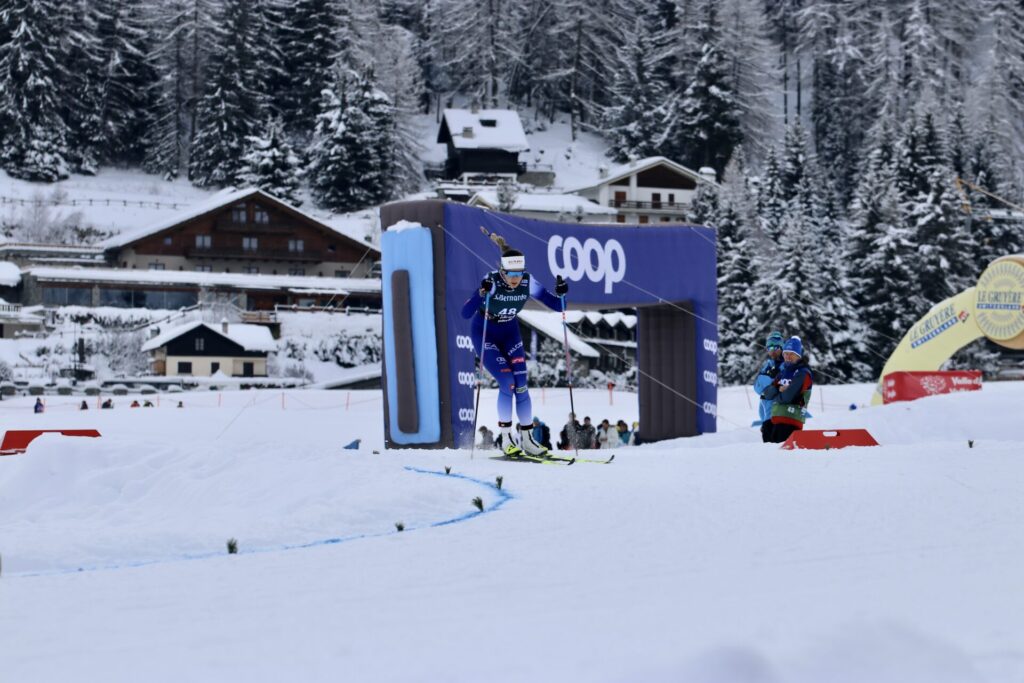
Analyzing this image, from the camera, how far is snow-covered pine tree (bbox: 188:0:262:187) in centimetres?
6975

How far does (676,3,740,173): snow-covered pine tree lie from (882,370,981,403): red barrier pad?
180 feet

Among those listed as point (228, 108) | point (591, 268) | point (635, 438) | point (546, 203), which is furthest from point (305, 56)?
point (591, 268)

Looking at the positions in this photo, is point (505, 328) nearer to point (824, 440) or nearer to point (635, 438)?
point (824, 440)

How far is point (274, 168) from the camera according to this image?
65250mm

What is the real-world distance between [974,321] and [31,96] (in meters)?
61.1

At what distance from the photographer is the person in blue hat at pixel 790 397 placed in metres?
10.5

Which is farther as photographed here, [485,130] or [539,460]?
[485,130]

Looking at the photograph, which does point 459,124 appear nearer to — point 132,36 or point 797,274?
point 132,36

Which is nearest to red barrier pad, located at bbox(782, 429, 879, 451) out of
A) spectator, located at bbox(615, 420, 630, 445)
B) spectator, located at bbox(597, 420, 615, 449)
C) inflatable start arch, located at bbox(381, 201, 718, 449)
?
inflatable start arch, located at bbox(381, 201, 718, 449)

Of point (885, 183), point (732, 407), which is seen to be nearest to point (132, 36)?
point (885, 183)

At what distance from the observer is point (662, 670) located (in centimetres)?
288

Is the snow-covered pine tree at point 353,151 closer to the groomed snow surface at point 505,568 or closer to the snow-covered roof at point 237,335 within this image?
the snow-covered roof at point 237,335

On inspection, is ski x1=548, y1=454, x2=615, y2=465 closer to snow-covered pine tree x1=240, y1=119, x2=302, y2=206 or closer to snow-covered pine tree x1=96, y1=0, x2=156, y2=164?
snow-covered pine tree x1=240, y1=119, x2=302, y2=206

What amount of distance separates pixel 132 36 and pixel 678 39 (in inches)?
1438
